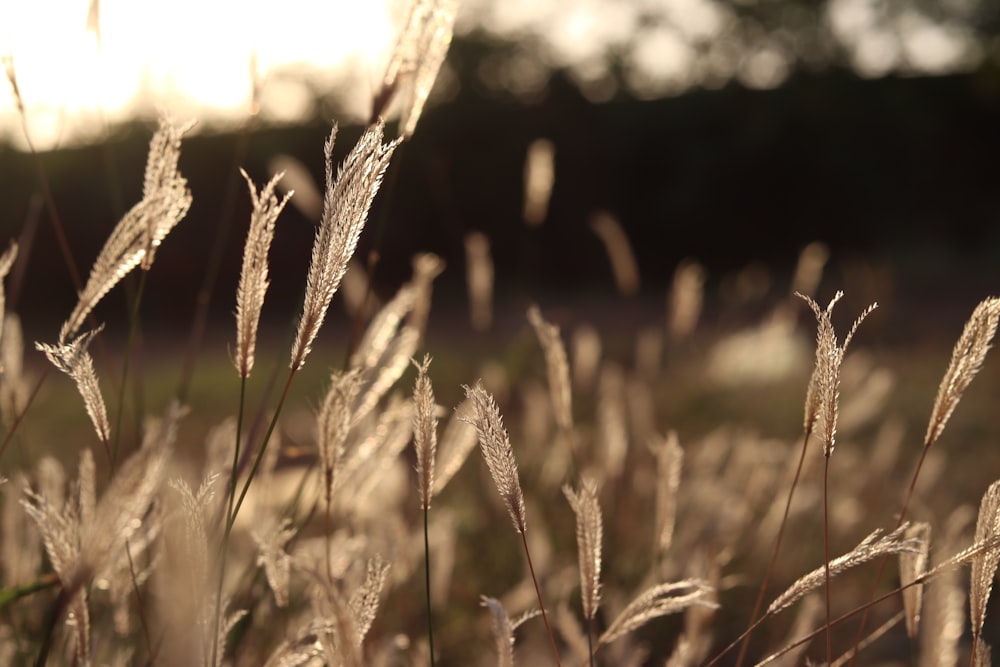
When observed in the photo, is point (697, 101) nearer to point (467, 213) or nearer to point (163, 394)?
point (467, 213)

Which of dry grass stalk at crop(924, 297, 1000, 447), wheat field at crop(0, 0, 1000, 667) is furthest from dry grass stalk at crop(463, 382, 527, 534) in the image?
dry grass stalk at crop(924, 297, 1000, 447)

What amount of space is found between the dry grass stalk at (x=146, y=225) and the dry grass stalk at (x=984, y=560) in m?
0.78

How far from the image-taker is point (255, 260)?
32.0 inches

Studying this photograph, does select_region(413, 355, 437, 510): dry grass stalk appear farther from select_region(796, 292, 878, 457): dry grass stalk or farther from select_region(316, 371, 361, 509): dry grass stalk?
select_region(796, 292, 878, 457): dry grass stalk

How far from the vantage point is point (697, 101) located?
13.7 meters

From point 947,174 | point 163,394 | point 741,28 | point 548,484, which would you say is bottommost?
point 548,484

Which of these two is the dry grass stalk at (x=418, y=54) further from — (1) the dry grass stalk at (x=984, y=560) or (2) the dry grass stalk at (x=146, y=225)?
(1) the dry grass stalk at (x=984, y=560)

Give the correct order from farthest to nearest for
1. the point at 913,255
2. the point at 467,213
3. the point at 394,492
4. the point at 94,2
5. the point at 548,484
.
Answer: the point at 467,213
the point at 913,255
the point at 548,484
the point at 394,492
the point at 94,2

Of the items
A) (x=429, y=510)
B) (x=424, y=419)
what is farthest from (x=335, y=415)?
(x=429, y=510)

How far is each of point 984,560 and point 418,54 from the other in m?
0.77

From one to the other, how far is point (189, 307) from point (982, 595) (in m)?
13.0

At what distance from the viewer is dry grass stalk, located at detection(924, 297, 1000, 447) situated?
841 millimetres

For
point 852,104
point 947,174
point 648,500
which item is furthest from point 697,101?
point 648,500

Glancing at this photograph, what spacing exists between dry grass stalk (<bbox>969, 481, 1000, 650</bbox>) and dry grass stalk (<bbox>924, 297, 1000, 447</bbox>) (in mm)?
80
